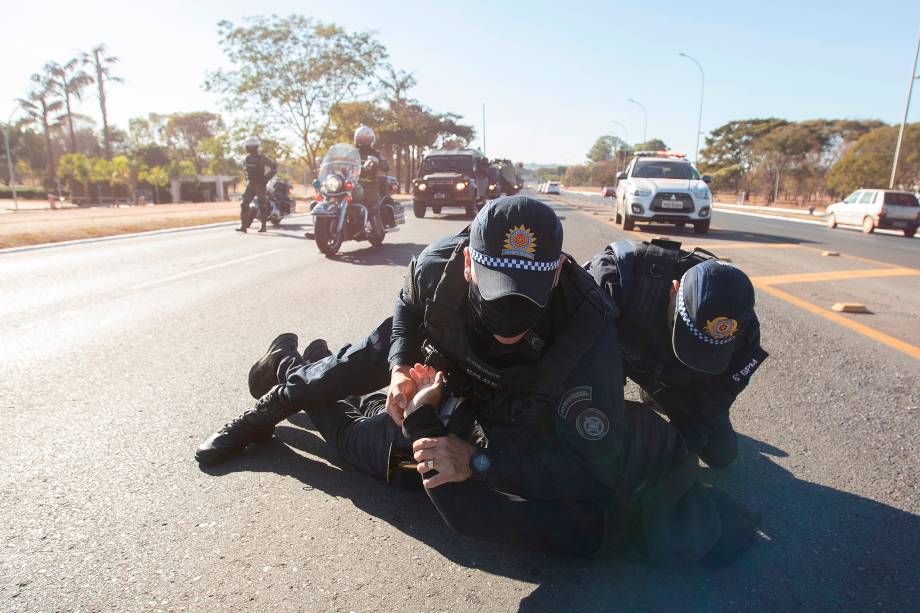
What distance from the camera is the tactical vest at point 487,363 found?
196 cm

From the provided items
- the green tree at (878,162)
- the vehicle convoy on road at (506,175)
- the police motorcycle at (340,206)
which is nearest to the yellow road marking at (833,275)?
the police motorcycle at (340,206)

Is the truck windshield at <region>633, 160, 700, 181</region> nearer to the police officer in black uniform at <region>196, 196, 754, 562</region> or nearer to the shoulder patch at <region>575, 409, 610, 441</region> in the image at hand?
the police officer in black uniform at <region>196, 196, 754, 562</region>

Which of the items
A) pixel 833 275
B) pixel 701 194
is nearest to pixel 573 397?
pixel 833 275

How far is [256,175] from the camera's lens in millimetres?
12727

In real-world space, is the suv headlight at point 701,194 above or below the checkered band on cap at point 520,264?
above

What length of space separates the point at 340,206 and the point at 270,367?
6.64m

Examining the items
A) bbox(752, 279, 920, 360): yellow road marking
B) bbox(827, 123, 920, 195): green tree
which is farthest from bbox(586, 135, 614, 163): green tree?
bbox(752, 279, 920, 360): yellow road marking

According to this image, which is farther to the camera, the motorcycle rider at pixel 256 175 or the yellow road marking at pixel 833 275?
the motorcycle rider at pixel 256 175

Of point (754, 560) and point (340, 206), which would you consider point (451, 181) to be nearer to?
point (340, 206)

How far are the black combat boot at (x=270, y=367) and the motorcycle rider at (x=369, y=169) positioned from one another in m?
7.05

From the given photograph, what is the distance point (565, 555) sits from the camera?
1994mm

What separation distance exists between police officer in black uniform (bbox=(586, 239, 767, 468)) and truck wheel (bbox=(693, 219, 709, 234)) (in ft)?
39.9

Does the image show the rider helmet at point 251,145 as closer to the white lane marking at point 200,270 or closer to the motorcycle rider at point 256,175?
the motorcycle rider at point 256,175

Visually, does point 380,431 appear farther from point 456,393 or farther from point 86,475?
point 86,475
